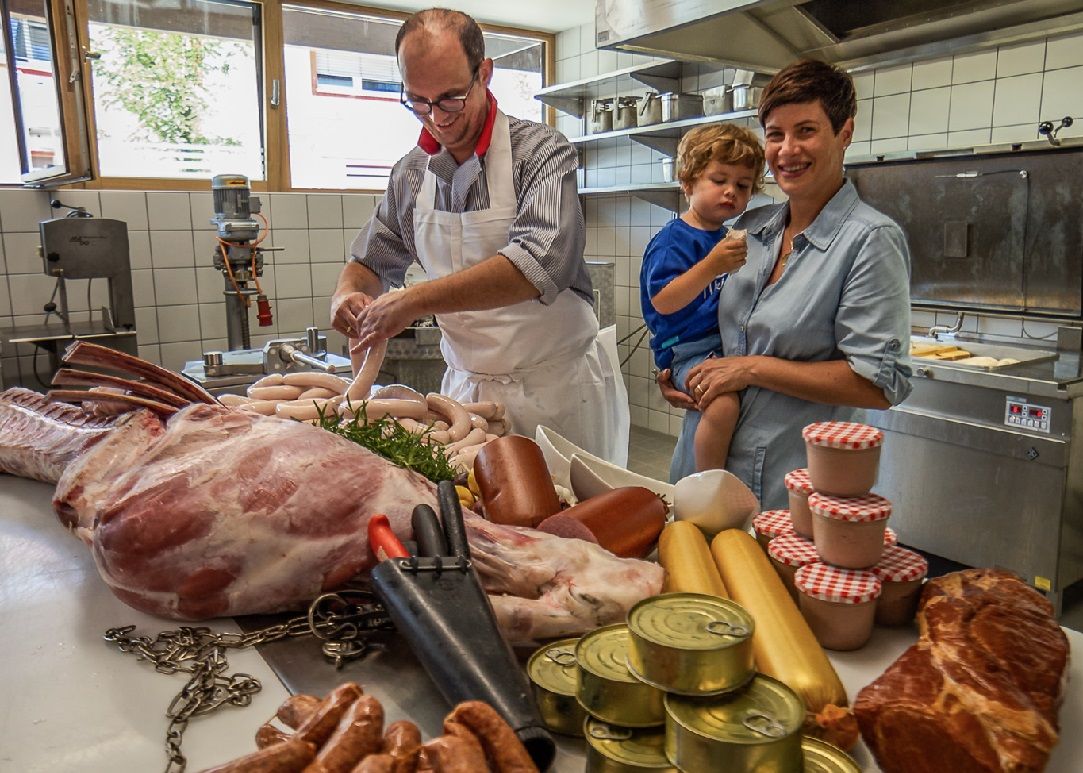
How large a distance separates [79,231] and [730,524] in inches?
123

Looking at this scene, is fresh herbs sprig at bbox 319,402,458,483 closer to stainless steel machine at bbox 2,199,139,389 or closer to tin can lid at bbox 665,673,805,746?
tin can lid at bbox 665,673,805,746

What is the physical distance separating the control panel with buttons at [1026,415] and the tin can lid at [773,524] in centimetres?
221

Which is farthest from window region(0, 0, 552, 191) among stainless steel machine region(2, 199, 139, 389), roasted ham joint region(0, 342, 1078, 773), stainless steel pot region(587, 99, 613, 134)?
roasted ham joint region(0, 342, 1078, 773)

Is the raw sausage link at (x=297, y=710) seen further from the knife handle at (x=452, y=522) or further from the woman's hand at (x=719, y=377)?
the woman's hand at (x=719, y=377)

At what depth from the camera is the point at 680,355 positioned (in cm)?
221

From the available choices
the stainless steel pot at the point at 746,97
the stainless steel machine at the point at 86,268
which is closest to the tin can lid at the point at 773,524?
→ the stainless steel machine at the point at 86,268

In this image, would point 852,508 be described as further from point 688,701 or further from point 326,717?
point 326,717

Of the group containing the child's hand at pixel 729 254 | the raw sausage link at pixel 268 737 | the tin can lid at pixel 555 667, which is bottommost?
the tin can lid at pixel 555 667

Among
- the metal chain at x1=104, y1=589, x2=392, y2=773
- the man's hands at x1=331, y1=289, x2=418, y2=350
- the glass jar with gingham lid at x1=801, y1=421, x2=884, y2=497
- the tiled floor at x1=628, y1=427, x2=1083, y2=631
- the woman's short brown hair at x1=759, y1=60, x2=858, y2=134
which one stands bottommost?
the tiled floor at x1=628, y1=427, x2=1083, y2=631

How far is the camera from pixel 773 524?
1.15 meters

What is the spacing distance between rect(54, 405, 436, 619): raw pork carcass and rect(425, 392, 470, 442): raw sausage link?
0.53 m

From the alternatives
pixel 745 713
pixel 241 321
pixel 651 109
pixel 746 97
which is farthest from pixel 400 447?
pixel 651 109

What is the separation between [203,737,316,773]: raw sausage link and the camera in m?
0.60

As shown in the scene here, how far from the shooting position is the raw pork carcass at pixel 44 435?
1.47m
